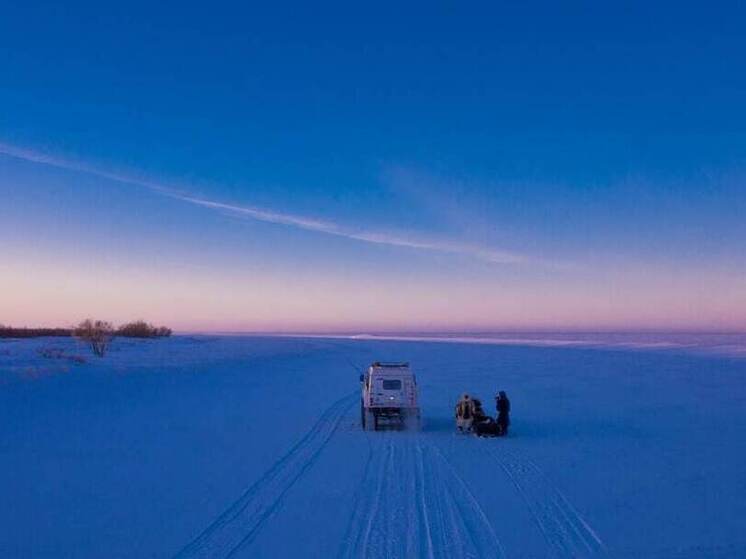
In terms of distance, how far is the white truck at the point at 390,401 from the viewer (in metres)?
20.8

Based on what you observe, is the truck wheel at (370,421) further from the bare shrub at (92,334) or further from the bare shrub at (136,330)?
the bare shrub at (136,330)

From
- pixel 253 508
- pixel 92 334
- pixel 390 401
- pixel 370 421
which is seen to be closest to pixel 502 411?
pixel 390 401

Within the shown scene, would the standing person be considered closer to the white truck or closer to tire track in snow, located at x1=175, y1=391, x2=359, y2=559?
the white truck

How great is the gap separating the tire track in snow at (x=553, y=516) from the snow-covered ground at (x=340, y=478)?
45mm

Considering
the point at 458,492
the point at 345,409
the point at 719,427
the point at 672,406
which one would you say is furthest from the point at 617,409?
the point at 458,492

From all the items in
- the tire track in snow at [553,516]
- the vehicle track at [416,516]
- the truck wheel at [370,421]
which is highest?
the truck wheel at [370,421]

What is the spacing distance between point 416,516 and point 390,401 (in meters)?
10.5

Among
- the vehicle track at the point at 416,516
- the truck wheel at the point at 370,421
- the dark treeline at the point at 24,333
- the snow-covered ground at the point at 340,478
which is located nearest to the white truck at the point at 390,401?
the truck wheel at the point at 370,421

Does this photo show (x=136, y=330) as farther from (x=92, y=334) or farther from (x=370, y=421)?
(x=370, y=421)

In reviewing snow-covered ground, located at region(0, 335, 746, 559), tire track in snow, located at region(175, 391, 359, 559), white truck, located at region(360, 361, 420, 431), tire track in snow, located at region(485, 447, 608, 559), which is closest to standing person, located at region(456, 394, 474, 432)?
snow-covered ground, located at region(0, 335, 746, 559)

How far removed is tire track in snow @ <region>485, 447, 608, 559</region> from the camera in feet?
30.2

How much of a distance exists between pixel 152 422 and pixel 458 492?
11.3 metres

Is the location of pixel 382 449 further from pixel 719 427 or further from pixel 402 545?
pixel 719 427

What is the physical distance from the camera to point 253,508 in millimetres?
11047
